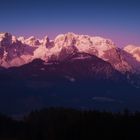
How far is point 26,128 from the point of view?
554ft

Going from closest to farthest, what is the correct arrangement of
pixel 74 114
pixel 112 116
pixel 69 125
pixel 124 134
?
pixel 124 134, pixel 69 125, pixel 112 116, pixel 74 114

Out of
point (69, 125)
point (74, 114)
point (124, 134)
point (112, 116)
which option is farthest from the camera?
point (74, 114)

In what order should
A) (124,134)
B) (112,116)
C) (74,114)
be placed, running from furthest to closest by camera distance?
(74,114)
(112,116)
(124,134)

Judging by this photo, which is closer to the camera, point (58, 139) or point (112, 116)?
point (58, 139)

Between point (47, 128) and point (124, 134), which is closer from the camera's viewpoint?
point (124, 134)

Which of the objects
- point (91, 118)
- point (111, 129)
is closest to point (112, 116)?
point (91, 118)

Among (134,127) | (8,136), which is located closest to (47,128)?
(8,136)

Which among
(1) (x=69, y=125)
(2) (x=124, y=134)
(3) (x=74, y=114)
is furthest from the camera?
(3) (x=74, y=114)

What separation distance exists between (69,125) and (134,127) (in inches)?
852

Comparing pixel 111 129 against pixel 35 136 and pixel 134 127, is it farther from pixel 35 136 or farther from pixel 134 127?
pixel 35 136

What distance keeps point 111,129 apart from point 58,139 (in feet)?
50.3

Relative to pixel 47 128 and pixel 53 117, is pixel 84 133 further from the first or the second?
pixel 53 117

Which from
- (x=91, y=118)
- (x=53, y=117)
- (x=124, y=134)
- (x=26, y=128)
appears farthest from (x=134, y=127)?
(x=53, y=117)

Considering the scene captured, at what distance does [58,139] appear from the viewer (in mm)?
145375
